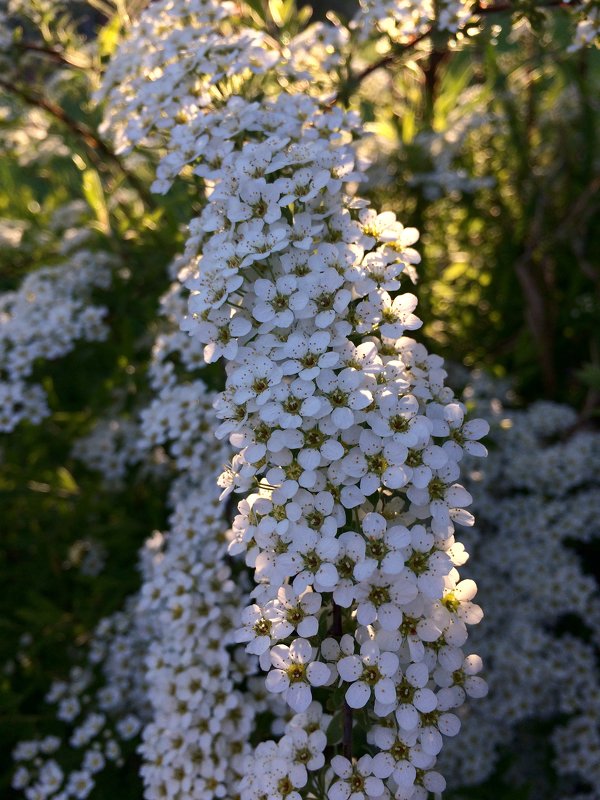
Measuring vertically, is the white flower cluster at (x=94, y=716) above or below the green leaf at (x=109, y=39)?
below

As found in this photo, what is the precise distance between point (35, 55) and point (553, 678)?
2336mm

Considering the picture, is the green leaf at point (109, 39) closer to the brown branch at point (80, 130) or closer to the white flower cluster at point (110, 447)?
the brown branch at point (80, 130)

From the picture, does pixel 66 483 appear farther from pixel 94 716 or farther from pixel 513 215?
pixel 513 215

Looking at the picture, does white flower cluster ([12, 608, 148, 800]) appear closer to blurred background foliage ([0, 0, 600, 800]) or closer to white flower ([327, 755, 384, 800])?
blurred background foliage ([0, 0, 600, 800])

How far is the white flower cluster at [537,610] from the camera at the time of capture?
6.35 ft

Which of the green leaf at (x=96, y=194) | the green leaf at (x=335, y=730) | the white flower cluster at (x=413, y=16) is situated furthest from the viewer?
the green leaf at (x=96, y=194)

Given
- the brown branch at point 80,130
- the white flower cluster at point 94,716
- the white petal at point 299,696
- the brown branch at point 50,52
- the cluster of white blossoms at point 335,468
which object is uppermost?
the brown branch at point 50,52

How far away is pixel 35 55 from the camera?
7.69 feet

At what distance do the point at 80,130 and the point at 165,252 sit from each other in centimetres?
50

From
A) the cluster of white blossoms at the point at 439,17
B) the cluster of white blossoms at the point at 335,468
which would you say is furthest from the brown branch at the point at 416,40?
the cluster of white blossoms at the point at 335,468

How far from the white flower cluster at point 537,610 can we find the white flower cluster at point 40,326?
1.19 meters

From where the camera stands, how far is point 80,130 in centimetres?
240

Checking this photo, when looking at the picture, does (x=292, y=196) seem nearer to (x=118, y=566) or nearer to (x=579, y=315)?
(x=118, y=566)

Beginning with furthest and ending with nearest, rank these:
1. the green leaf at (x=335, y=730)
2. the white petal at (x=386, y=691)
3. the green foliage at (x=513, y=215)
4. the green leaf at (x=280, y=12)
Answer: the green foliage at (x=513, y=215) < the green leaf at (x=280, y=12) < the green leaf at (x=335, y=730) < the white petal at (x=386, y=691)
